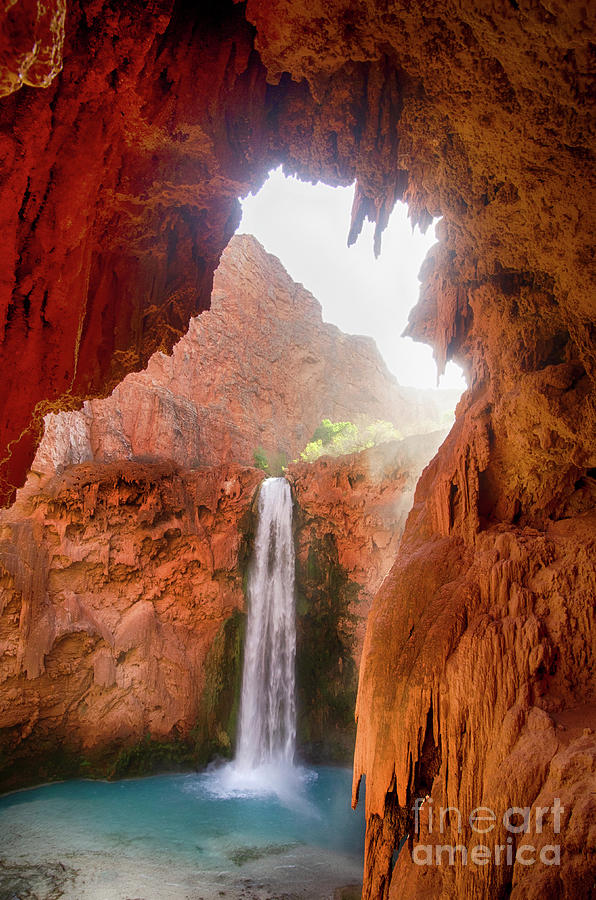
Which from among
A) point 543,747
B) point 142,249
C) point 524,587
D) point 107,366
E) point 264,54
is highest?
point 264,54

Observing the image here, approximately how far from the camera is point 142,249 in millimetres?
6230

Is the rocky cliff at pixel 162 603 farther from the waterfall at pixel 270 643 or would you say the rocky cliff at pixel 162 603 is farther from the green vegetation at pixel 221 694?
the waterfall at pixel 270 643

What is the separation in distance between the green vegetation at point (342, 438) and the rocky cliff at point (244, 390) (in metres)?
1.39

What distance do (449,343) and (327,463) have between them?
7.86 meters

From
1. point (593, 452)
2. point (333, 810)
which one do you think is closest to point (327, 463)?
point (333, 810)

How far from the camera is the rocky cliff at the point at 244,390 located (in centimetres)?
1738

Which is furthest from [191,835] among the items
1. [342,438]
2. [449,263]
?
[342,438]

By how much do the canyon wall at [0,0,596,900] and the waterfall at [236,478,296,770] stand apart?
9.18 metres

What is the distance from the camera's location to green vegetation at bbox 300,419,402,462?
77.7 ft

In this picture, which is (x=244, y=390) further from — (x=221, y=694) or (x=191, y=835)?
Answer: (x=191, y=835)

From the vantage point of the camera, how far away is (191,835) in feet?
33.2

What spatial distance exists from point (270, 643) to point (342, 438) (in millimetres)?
12239

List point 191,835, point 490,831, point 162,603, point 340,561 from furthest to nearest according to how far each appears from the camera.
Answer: point 340,561
point 162,603
point 191,835
point 490,831

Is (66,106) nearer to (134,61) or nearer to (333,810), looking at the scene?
(134,61)
